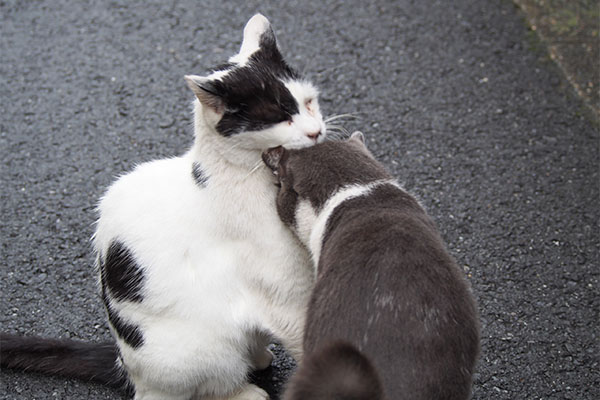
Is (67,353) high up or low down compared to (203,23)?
down

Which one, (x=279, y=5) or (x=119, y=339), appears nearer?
(x=119, y=339)

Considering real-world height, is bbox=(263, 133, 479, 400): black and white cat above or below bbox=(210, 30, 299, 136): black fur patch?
below

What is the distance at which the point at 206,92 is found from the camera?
7.59 feet

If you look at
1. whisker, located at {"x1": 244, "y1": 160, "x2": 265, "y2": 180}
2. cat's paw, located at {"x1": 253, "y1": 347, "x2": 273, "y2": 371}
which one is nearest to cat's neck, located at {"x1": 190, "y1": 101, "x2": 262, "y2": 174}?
whisker, located at {"x1": 244, "y1": 160, "x2": 265, "y2": 180}

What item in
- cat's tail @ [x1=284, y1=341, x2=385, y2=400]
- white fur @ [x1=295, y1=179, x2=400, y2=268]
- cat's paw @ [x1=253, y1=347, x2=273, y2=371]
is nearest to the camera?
cat's tail @ [x1=284, y1=341, x2=385, y2=400]

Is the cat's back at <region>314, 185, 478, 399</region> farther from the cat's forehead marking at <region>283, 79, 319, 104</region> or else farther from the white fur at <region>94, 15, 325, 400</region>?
the cat's forehead marking at <region>283, 79, 319, 104</region>

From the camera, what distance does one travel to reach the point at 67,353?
8.93ft

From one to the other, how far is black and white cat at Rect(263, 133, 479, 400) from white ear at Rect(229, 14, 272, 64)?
58 centimetres

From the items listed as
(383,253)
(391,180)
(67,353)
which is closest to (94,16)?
(67,353)

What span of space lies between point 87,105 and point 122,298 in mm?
2086

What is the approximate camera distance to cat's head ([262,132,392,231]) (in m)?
2.29

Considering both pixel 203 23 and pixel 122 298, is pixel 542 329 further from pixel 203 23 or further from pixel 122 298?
pixel 203 23

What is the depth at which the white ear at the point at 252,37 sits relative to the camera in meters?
2.56

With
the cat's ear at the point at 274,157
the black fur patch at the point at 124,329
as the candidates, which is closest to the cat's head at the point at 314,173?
the cat's ear at the point at 274,157
